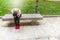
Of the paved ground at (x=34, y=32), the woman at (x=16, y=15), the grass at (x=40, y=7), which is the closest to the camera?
the paved ground at (x=34, y=32)

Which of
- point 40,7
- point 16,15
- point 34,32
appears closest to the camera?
point 34,32

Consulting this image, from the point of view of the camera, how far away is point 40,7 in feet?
19.7

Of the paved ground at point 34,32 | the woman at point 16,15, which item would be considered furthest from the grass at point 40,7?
the woman at point 16,15

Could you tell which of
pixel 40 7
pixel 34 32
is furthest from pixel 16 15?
pixel 40 7

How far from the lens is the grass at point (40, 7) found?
5.84m

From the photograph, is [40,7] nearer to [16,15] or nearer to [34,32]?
[16,15]

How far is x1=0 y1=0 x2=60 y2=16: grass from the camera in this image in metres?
5.84

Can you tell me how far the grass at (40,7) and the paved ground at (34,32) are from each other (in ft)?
3.27

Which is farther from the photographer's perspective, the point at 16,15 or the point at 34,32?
the point at 16,15

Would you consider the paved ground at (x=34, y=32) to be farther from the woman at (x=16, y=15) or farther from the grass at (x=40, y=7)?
the grass at (x=40, y=7)

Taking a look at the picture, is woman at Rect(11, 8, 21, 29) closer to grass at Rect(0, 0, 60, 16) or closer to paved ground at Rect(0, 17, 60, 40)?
paved ground at Rect(0, 17, 60, 40)

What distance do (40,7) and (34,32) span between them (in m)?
2.07

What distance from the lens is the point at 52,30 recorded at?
441cm

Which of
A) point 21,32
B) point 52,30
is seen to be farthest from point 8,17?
point 52,30
